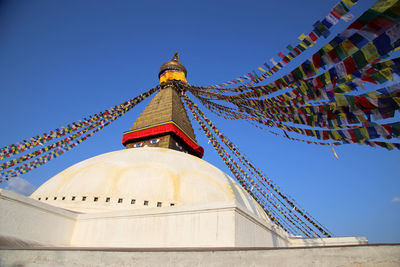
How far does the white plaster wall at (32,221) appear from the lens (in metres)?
6.41

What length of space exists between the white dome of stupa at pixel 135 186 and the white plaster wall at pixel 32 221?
802 millimetres

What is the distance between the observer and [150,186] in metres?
8.32

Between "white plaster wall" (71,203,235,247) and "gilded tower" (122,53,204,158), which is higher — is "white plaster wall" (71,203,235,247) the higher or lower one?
the lower one

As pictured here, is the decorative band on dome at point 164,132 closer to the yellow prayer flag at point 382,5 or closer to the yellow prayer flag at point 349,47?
the yellow prayer flag at point 349,47

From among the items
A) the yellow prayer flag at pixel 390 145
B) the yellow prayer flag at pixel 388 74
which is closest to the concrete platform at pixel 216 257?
the yellow prayer flag at pixel 390 145

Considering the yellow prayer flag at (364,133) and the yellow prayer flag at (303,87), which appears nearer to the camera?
the yellow prayer flag at (364,133)

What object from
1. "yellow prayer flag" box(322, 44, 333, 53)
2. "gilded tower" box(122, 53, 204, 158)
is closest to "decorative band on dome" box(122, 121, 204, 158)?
"gilded tower" box(122, 53, 204, 158)

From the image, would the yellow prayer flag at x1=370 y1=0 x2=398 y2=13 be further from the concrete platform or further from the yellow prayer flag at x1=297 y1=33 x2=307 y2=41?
the concrete platform

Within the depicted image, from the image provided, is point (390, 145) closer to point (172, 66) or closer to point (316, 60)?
point (316, 60)

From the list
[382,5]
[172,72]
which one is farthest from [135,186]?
[172,72]

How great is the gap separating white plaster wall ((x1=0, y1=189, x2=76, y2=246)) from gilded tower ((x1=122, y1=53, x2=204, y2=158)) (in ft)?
21.8

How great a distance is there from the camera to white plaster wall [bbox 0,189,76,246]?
6406 millimetres

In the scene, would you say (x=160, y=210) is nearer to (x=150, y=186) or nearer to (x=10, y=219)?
(x=150, y=186)

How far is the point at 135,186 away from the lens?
8320mm
